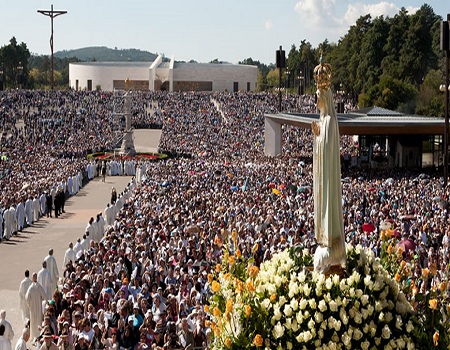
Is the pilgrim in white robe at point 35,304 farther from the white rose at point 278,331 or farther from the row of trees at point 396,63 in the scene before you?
the row of trees at point 396,63

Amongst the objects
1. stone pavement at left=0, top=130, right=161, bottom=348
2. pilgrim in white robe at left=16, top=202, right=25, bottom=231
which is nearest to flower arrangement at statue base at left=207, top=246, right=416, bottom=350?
stone pavement at left=0, top=130, right=161, bottom=348

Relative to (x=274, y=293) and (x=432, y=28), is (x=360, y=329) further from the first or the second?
(x=432, y=28)

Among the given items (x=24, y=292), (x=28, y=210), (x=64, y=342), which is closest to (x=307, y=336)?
(x=64, y=342)

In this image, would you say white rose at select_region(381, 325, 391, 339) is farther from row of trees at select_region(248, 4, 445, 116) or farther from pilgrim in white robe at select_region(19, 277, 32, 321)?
row of trees at select_region(248, 4, 445, 116)

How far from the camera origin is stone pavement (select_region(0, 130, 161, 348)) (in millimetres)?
17875

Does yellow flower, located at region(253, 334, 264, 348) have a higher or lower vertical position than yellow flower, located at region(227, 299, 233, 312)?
lower

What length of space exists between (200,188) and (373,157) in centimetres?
1879

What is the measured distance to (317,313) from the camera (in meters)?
7.02

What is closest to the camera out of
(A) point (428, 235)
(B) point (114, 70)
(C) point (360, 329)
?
(C) point (360, 329)

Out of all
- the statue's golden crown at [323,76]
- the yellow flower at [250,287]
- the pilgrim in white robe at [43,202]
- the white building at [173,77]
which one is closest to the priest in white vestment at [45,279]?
the yellow flower at [250,287]

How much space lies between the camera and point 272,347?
23.4 feet

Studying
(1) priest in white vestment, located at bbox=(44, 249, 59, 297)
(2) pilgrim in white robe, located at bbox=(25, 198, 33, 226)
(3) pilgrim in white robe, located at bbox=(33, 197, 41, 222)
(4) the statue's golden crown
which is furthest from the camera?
(3) pilgrim in white robe, located at bbox=(33, 197, 41, 222)

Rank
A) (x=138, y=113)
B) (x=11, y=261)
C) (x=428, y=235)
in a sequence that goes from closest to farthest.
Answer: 1. (x=428, y=235)
2. (x=11, y=261)
3. (x=138, y=113)

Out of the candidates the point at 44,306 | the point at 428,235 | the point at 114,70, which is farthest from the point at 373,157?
the point at 114,70
